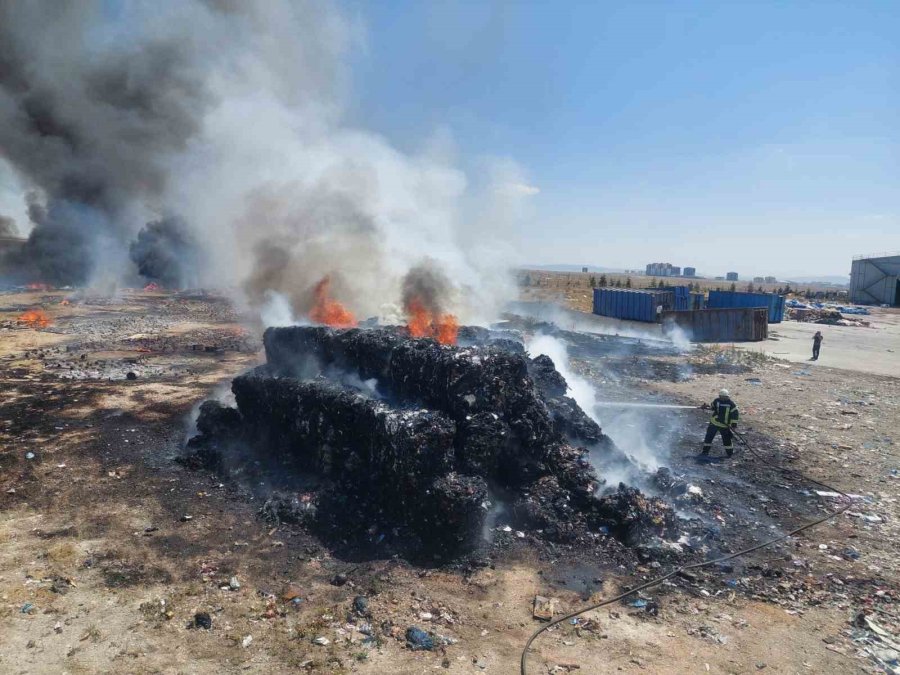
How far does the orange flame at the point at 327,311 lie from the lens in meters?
14.3

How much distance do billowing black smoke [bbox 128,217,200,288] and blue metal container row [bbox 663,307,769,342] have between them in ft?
134

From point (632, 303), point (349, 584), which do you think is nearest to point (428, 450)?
point (349, 584)

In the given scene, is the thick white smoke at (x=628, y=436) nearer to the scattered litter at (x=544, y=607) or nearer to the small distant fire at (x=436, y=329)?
the scattered litter at (x=544, y=607)

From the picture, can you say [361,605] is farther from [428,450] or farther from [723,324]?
[723,324]

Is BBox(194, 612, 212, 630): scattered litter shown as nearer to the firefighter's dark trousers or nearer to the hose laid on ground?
the hose laid on ground

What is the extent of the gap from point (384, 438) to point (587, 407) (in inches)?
258

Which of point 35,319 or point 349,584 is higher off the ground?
point 35,319

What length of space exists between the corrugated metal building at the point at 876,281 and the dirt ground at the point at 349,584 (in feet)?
157

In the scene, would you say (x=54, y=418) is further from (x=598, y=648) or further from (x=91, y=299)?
(x=91, y=299)

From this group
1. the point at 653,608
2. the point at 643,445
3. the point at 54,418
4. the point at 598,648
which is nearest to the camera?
the point at 598,648

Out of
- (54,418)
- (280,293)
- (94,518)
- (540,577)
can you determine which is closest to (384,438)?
(540,577)

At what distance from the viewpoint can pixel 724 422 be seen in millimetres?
9867

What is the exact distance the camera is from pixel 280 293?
18.9 m

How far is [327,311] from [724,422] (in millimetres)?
10998
